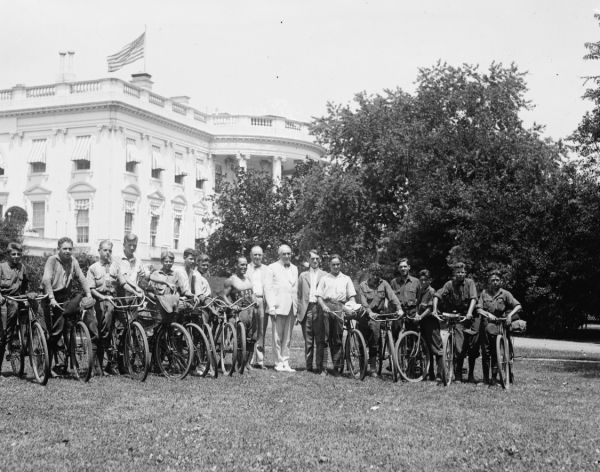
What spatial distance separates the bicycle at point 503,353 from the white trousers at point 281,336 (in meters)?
3.47

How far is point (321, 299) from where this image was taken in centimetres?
1344

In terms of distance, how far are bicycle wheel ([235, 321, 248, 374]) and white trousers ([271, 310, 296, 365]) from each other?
120 centimetres

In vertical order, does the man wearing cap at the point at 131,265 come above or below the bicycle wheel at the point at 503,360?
above

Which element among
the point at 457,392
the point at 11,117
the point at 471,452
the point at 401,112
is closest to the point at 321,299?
the point at 457,392

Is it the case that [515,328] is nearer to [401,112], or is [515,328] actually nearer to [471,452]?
[471,452]

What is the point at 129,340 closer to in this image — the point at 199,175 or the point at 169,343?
the point at 169,343

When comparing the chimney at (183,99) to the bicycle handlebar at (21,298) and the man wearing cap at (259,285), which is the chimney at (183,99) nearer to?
the man wearing cap at (259,285)

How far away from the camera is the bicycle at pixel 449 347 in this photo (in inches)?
474

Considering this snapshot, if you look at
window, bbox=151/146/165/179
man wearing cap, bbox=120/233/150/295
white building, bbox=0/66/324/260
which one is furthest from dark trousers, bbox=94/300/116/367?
window, bbox=151/146/165/179

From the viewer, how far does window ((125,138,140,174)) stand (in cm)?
5153

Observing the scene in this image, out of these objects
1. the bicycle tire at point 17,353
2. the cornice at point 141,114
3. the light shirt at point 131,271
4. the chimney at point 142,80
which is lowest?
the bicycle tire at point 17,353

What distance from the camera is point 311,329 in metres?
13.9

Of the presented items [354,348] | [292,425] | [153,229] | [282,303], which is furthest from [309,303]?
[153,229]

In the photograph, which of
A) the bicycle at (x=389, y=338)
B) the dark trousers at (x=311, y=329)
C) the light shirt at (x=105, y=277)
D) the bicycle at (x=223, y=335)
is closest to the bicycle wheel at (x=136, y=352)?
the light shirt at (x=105, y=277)
